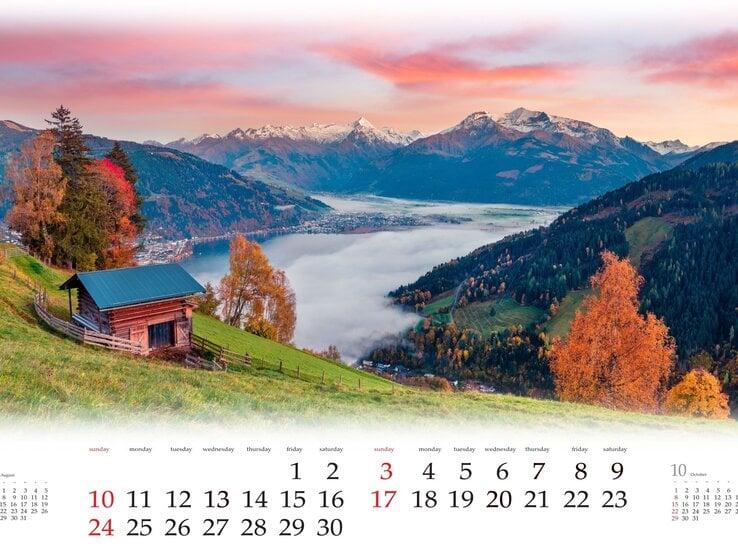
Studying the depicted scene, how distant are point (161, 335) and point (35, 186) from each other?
28.0m

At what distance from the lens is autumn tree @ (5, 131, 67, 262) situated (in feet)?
159

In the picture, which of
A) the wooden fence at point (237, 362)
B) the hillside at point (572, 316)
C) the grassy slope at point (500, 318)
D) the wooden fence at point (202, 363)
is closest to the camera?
the wooden fence at point (202, 363)

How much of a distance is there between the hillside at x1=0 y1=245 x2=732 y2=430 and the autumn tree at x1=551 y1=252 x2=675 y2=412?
1217 centimetres

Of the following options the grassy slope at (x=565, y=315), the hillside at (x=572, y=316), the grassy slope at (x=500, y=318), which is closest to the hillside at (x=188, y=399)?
the hillside at (x=572, y=316)

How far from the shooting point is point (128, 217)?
66188 mm

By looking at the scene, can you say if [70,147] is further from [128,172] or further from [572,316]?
[572,316]

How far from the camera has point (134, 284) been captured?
33.1 m

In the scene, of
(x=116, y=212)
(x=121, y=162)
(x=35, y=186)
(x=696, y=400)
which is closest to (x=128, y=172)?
(x=121, y=162)

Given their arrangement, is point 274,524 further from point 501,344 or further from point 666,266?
point 666,266

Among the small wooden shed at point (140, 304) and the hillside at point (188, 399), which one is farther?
the small wooden shed at point (140, 304)

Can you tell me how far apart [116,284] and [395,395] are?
69.5ft

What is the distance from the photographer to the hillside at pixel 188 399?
12.5 metres

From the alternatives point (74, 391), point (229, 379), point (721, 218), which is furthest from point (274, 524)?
point (721, 218)

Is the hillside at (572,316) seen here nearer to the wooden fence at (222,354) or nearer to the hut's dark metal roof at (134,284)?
the wooden fence at (222,354)
